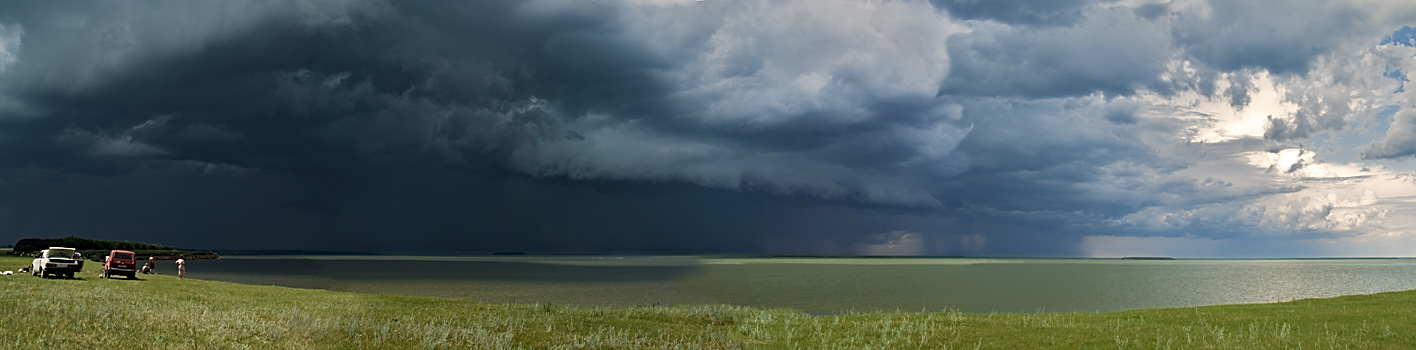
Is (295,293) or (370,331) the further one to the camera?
(295,293)

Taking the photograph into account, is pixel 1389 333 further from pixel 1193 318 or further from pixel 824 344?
pixel 824 344

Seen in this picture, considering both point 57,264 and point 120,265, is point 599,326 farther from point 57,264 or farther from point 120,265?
point 120,265

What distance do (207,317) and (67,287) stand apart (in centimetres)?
2009

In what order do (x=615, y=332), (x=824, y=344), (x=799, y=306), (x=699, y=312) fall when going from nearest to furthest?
(x=824, y=344) → (x=615, y=332) → (x=699, y=312) → (x=799, y=306)

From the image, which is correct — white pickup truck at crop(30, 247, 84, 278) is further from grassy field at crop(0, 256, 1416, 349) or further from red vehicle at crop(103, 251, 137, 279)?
grassy field at crop(0, 256, 1416, 349)

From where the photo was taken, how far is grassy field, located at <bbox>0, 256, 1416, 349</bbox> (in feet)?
79.5

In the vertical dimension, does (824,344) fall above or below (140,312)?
below

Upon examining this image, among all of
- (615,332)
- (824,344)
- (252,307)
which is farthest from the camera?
(252,307)

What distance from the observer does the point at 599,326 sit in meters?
34.8

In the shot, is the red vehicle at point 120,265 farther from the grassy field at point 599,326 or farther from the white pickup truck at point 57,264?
the grassy field at point 599,326

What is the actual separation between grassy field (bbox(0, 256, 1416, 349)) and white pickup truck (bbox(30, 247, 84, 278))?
16.9 m

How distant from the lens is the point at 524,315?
3853 cm

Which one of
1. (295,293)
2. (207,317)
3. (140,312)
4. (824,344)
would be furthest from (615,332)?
(295,293)

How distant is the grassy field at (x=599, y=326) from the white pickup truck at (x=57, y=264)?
1688cm
